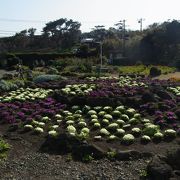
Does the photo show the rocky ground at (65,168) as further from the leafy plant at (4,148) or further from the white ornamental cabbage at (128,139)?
the white ornamental cabbage at (128,139)

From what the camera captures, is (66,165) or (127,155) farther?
(127,155)

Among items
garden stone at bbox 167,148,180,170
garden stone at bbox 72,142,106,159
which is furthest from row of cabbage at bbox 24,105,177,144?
garden stone at bbox 167,148,180,170

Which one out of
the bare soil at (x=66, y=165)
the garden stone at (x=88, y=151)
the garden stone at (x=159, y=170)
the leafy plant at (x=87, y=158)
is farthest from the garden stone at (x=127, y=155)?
the garden stone at (x=159, y=170)

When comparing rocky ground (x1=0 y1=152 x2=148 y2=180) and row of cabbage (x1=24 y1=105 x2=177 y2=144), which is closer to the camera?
rocky ground (x1=0 y1=152 x2=148 y2=180)

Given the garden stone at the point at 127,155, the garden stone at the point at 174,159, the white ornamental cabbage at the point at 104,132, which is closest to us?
the garden stone at the point at 174,159

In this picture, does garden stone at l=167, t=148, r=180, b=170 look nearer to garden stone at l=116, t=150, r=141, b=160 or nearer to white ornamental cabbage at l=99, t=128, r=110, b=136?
garden stone at l=116, t=150, r=141, b=160

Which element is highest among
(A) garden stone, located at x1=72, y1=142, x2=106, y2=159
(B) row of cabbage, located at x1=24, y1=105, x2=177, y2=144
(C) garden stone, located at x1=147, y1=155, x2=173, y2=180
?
(C) garden stone, located at x1=147, y1=155, x2=173, y2=180

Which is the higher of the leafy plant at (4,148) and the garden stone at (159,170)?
A: the garden stone at (159,170)

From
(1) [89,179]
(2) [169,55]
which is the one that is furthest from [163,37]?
(1) [89,179]

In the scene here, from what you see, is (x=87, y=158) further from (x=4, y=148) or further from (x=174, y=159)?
(x=4, y=148)

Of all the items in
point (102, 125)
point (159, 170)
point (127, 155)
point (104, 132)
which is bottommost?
point (102, 125)

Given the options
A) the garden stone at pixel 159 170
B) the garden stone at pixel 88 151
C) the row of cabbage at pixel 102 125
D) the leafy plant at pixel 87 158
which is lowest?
the row of cabbage at pixel 102 125

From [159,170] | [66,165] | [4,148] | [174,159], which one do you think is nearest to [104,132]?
→ [66,165]

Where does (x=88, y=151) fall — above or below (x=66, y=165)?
above
